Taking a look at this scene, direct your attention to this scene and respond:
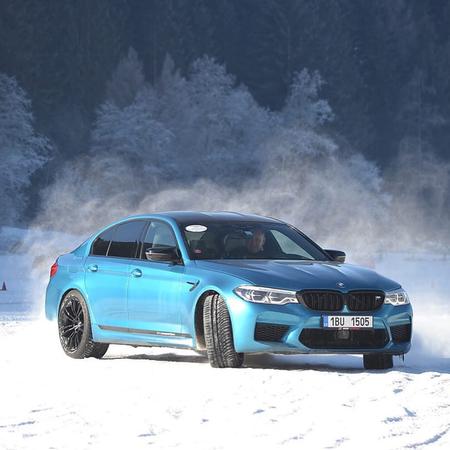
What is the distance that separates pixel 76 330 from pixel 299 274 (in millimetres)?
2626

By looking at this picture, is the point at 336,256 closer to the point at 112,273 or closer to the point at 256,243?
the point at 256,243

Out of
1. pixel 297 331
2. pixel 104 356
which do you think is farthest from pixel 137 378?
pixel 104 356

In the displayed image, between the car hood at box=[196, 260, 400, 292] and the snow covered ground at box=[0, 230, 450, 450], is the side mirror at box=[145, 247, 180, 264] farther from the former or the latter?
the snow covered ground at box=[0, 230, 450, 450]

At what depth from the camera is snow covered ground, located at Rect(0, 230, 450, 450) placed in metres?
7.90

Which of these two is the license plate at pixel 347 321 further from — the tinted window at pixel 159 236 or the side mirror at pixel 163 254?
the tinted window at pixel 159 236

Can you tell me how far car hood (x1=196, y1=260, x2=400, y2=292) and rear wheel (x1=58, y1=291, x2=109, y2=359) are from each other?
1.60 metres

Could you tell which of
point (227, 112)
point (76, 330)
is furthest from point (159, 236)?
point (227, 112)

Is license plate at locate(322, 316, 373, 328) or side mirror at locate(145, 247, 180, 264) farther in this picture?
side mirror at locate(145, 247, 180, 264)

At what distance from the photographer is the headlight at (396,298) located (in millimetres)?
11344

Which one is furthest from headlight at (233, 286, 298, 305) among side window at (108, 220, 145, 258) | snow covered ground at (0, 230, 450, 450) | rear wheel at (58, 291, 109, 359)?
rear wheel at (58, 291, 109, 359)

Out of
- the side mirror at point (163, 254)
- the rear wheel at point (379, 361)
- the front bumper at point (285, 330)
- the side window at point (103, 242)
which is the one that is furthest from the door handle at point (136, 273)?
the rear wheel at point (379, 361)

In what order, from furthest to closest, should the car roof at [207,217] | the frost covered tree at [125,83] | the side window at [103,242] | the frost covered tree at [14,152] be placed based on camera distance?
1. the frost covered tree at [125,83]
2. the frost covered tree at [14,152]
3. the side window at [103,242]
4. the car roof at [207,217]

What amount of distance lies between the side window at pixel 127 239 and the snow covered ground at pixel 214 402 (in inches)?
37.9

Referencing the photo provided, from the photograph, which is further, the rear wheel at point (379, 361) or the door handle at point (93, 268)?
the door handle at point (93, 268)
